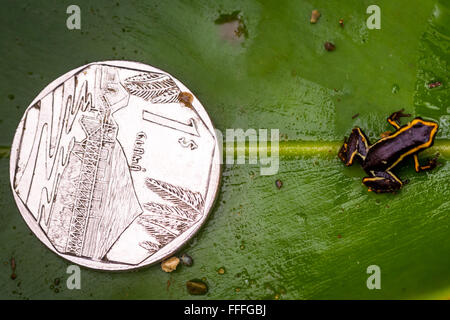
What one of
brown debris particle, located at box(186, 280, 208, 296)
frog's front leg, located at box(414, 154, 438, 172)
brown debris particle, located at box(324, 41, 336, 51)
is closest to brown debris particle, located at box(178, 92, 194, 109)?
brown debris particle, located at box(324, 41, 336, 51)

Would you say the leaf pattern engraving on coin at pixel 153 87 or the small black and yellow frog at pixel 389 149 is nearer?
the small black and yellow frog at pixel 389 149

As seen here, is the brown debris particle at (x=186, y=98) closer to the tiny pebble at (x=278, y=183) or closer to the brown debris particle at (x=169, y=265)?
the tiny pebble at (x=278, y=183)

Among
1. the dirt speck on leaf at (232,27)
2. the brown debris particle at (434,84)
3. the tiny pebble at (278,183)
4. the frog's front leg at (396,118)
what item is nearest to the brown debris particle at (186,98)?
the dirt speck on leaf at (232,27)

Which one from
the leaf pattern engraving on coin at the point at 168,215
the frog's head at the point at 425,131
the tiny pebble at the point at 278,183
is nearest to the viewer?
the frog's head at the point at 425,131

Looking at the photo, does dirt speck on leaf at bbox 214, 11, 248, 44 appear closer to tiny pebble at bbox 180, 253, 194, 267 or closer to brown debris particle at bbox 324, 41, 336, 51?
brown debris particle at bbox 324, 41, 336, 51

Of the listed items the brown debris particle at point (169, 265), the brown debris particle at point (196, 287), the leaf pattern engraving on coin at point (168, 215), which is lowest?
the brown debris particle at point (196, 287)

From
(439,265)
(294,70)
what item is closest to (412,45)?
(294,70)
